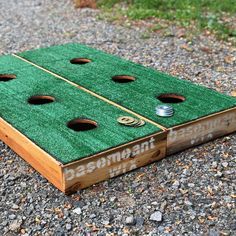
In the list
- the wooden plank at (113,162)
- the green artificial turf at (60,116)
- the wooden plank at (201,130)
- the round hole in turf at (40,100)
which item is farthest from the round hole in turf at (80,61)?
the wooden plank at (113,162)

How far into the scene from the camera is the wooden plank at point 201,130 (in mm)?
3430

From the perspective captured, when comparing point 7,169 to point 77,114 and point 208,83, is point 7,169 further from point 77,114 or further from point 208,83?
point 208,83

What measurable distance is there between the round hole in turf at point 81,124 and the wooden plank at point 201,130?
57cm

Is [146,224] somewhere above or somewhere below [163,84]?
below

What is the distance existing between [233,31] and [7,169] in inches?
171

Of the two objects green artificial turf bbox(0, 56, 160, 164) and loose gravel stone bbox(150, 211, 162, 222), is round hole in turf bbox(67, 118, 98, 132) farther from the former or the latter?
loose gravel stone bbox(150, 211, 162, 222)

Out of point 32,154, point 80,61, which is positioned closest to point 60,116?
point 32,154

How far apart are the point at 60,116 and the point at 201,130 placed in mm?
1053

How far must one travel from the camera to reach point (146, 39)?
6512 millimetres

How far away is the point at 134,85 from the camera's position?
425cm

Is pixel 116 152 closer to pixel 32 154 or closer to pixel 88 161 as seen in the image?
pixel 88 161

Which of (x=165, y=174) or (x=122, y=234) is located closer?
(x=122, y=234)

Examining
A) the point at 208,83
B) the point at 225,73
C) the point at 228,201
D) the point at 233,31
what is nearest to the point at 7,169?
the point at 228,201

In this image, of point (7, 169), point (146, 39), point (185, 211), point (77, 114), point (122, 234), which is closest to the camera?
point (122, 234)
